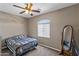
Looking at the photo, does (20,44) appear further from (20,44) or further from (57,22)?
(57,22)

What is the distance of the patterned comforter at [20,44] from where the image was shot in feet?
3.34

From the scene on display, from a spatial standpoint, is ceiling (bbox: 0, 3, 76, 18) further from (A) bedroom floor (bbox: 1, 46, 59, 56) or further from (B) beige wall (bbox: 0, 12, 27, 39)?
(A) bedroom floor (bbox: 1, 46, 59, 56)

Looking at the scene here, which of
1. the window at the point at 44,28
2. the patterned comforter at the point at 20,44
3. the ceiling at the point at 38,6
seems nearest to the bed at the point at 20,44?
the patterned comforter at the point at 20,44

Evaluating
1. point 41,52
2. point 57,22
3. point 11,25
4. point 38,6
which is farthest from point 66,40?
point 11,25

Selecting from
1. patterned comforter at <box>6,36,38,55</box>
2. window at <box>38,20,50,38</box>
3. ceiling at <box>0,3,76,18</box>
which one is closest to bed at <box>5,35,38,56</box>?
patterned comforter at <box>6,36,38,55</box>

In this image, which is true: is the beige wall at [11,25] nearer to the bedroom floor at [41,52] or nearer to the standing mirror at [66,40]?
the bedroom floor at [41,52]

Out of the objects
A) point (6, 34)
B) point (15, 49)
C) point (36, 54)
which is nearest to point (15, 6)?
point (6, 34)

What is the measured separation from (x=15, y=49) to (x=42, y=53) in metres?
0.37

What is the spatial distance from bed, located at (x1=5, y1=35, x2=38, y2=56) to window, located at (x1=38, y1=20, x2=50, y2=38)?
14cm

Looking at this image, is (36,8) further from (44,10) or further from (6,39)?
(6,39)

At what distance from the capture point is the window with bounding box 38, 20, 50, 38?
109cm

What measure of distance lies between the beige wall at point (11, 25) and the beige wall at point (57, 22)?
0.37 ft

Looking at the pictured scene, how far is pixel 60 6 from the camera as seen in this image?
3.37ft

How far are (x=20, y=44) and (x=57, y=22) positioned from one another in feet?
1.86
